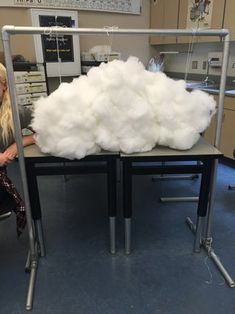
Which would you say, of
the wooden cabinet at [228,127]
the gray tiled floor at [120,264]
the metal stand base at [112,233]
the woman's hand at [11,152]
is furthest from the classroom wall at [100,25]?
the metal stand base at [112,233]

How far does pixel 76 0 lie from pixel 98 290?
11.2 ft

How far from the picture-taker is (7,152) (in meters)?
1.51

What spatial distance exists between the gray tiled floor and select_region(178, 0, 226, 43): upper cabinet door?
2.04 meters

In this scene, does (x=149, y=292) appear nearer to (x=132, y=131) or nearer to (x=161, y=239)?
(x=161, y=239)

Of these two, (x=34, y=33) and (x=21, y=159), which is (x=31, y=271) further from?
(x=34, y=33)

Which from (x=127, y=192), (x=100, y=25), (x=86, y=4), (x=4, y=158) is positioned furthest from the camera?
(x=100, y=25)

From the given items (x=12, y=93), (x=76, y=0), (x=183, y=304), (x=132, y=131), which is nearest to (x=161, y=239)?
(x=183, y=304)

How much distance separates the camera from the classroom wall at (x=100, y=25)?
10.8 feet

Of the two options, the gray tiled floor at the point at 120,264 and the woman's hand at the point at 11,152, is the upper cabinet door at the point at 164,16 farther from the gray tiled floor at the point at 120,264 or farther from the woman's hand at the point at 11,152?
the woman's hand at the point at 11,152

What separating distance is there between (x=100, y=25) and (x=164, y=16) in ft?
3.06

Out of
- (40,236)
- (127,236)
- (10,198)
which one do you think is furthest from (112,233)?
(10,198)

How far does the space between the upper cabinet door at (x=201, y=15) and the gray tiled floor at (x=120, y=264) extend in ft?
6.71

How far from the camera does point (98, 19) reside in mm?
3824

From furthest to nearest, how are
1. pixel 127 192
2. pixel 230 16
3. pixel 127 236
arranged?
pixel 230 16 → pixel 127 236 → pixel 127 192
